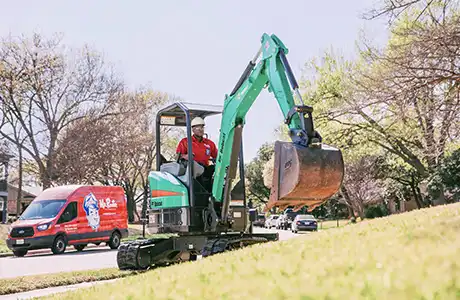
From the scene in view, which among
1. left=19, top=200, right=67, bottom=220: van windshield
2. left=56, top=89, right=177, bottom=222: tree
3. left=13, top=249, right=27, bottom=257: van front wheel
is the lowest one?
left=13, top=249, right=27, bottom=257: van front wheel

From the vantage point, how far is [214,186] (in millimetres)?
11375

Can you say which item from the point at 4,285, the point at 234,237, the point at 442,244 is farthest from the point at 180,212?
the point at 442,244

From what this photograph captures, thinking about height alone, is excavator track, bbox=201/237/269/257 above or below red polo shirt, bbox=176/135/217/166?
below

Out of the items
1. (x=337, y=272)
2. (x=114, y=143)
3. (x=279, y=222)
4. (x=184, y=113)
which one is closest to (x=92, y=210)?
(x=184, y=113)

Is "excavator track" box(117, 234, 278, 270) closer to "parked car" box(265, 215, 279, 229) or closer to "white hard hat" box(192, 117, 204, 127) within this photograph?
"white hard hat" box(192, 117, 204, 127)

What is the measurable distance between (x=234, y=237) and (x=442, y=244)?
6.36 m

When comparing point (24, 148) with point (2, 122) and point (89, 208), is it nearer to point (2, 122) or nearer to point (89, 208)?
point (2, 122)

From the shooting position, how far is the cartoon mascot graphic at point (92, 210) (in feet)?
78.9

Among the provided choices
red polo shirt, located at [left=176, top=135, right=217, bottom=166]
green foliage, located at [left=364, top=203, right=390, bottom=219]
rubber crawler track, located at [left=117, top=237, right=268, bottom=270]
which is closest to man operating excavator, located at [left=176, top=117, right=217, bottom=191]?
red polo shirt, located at [left=176, top=135, right=217, bottom=166]

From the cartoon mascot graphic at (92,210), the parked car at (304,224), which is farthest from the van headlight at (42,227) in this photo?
the parked car at (304,224)

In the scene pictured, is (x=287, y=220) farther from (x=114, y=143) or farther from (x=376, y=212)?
(x=114, y=143)

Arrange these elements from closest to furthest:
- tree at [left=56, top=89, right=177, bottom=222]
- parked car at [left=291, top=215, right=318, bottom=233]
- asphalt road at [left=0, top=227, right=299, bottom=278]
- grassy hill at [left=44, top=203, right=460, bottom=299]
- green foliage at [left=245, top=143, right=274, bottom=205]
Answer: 1. grassy hill at [left=44, top=203, right=460, bottom=299]
2. asphalt road at [left=0, top=227, right=299, bottom=278]
3. tree at [left=56, top=89, right=177, bottom=222]
4. parked car at [left=291, top=215, right=318, bottom=233]
5. green foliage at [left=245, top=143, right=274, bottom=205]

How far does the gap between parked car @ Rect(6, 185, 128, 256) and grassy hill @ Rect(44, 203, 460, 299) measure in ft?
56.5

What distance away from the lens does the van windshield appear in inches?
906
